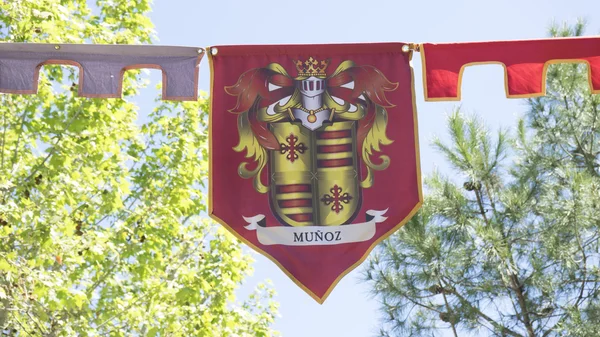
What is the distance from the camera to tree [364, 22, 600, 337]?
11.1 m

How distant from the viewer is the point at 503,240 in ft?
36.9

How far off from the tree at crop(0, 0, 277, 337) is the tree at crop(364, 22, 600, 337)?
7.21 ft

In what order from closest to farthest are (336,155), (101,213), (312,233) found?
(312,233), (336,155), (101,213)

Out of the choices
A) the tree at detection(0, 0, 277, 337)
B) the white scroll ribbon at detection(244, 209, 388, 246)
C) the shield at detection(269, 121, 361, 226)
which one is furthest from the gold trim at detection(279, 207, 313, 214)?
the tree at detection(0, 0, 277, 337)

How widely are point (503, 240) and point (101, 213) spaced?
452cm

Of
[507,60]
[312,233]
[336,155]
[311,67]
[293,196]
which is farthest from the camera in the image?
[507,60]

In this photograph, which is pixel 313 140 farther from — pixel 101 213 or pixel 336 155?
pixel 101 213

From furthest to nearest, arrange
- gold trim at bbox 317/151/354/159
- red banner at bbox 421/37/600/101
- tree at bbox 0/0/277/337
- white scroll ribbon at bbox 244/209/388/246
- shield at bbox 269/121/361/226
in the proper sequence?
1. tree at bbox 0/0/277/337
2. red banner at bbox 421/37/600/101
3. gold trim at bbox 317/151/354/159
4. shield at bbox 269/121/361/226
5. white scroll ribbon at bbox 244/209/388/246

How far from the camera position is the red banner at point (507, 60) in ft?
22.0

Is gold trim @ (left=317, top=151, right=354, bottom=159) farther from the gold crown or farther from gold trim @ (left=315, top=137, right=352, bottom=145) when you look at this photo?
the gold crown

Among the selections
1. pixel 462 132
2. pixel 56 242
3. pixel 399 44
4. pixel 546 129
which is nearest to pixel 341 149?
pixel 399 44

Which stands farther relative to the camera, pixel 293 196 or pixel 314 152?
pixel 314 152

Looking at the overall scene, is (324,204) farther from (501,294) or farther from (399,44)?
(501,294)

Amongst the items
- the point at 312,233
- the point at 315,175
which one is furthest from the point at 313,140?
the point at 312,233
